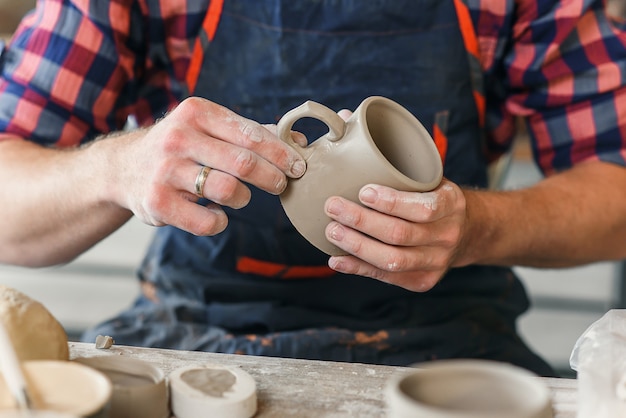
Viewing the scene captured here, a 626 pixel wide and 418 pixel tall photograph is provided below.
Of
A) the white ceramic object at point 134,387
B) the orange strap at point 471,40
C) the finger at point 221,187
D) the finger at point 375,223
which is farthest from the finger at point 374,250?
the orange strap at point 471,40

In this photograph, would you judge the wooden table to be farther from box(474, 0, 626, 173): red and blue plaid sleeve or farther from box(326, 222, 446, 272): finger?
box(474, 0, 626, 173): red and blue plaid sleeve

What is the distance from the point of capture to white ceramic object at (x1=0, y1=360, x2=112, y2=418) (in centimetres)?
66

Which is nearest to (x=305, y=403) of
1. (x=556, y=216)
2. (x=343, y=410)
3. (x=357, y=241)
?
(x=343, y=410)

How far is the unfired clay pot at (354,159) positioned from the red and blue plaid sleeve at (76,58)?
463 millimetres

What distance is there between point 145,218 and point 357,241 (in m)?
0.25

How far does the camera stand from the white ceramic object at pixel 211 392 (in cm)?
76

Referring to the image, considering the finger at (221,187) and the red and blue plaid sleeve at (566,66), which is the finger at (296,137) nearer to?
the finger at (221,187)

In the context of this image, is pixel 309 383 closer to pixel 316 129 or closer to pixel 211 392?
pixel 211 392

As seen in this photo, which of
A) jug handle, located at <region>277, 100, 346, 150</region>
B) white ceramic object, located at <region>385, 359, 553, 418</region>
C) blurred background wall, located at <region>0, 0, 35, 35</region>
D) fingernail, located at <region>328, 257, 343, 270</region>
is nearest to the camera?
white ceramic object, located at <region>385, 359, 553, 418</region>

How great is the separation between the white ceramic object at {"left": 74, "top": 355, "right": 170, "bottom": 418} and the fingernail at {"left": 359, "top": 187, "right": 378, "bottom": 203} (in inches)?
11.1

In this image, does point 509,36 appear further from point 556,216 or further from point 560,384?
point 560,384

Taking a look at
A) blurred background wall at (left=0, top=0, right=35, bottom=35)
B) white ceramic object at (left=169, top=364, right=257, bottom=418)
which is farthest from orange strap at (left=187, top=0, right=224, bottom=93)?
blurred background wall at (left=0, top=0, right=35, bottom=35)

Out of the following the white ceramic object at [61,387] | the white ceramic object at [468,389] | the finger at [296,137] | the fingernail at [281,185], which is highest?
the finger at [296,137]

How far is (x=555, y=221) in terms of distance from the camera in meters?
1.25
